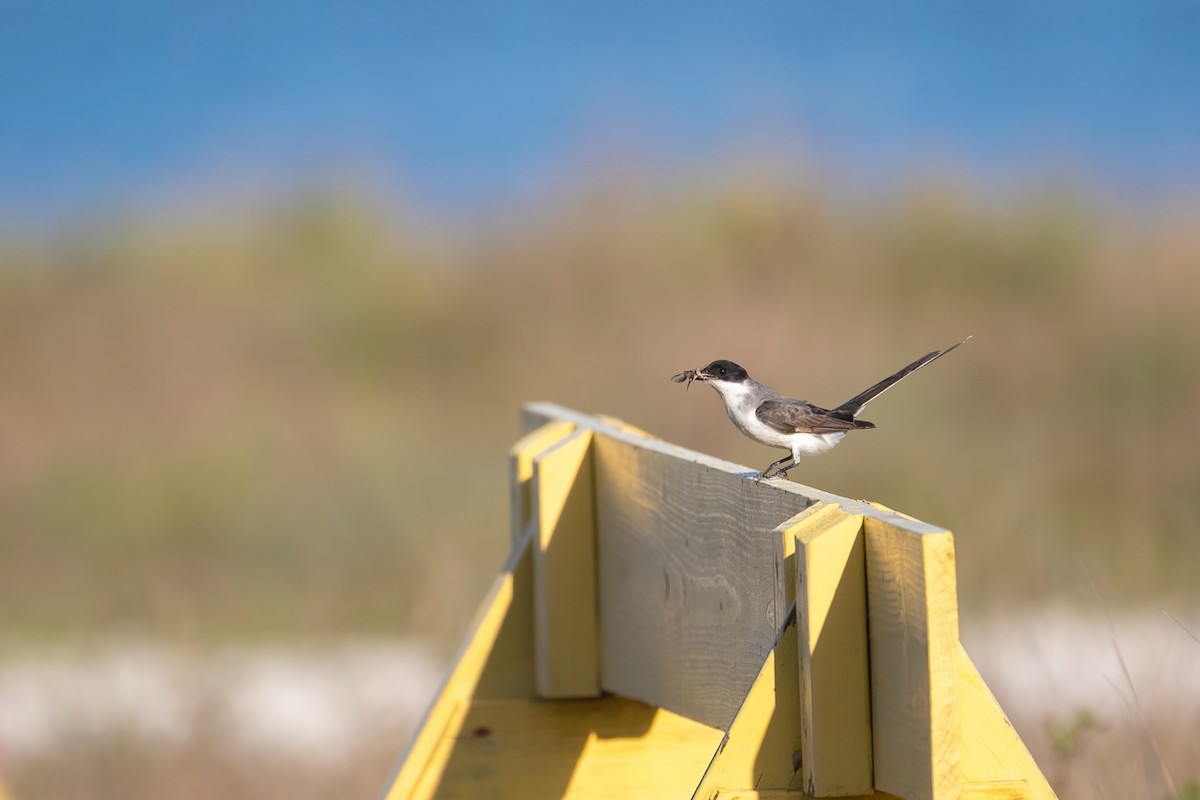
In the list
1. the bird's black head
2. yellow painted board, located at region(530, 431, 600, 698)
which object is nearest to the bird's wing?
the bird's black head

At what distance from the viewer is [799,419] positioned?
391 centimetres

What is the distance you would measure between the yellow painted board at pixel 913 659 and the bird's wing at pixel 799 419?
67.4 inches

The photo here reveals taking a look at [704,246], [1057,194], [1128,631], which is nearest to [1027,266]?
[1057,194]

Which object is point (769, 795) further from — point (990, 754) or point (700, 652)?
point (700, 652)

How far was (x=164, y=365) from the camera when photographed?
1038cm

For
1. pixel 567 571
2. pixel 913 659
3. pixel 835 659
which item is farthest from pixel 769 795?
pixel 567 571

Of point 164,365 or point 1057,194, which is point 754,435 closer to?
point 164,365

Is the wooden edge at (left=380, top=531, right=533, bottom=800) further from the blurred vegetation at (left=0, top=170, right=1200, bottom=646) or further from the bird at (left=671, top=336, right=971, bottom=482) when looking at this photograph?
the blurred vegetation at (left=0, top=170, right=1200, bottom=646)

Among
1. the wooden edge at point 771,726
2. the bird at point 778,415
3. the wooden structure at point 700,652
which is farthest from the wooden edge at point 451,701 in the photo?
the wooden edge at point 771,726

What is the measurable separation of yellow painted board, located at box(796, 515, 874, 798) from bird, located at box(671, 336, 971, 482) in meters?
1.64

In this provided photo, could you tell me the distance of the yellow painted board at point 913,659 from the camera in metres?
2.01

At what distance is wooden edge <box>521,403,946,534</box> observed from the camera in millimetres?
2137

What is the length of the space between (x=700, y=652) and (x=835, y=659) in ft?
2.09

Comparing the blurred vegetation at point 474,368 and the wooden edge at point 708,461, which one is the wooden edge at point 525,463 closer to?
the wooden edge at point 708,461
